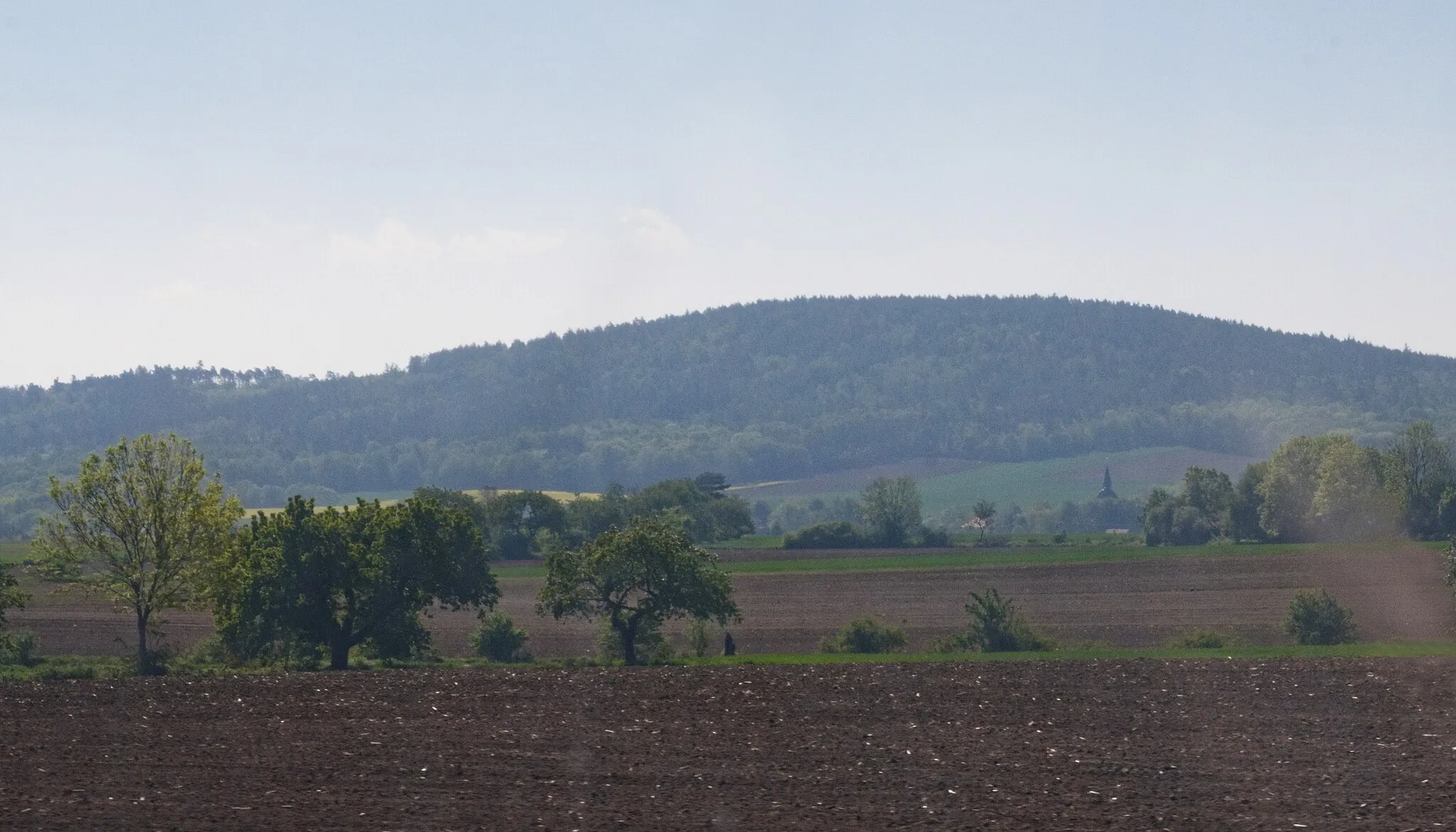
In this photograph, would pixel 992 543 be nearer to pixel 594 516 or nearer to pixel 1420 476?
pixel 1420 476

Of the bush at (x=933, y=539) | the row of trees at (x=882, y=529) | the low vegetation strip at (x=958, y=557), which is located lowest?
the low vegetation strip at (x=958, y=557)

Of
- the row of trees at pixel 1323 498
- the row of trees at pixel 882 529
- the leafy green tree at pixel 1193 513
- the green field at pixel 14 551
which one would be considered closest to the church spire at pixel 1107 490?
the row of trees at pixel 882 529

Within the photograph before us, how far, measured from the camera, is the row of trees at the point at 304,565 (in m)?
40.4

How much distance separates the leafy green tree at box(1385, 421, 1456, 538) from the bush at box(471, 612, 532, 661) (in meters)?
57.9

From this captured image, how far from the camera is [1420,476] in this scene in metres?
88.4

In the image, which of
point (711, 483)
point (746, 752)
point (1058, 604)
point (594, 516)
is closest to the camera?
point (746, 752)

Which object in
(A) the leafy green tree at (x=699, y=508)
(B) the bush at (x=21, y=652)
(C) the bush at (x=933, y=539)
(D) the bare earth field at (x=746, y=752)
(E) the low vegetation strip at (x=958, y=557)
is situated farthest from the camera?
(A) the leafy green tree at (x=699, y=508)

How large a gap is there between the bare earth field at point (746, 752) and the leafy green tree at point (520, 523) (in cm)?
5586

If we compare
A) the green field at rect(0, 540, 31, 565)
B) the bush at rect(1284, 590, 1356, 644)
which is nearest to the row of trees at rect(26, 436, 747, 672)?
the bush at rect(1284, 590, 1356, 644)

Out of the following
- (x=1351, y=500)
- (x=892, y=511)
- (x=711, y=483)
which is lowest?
(x=1351, y=500)

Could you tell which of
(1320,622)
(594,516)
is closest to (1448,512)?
(1320,622)

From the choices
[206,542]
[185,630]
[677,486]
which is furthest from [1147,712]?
[677,486]

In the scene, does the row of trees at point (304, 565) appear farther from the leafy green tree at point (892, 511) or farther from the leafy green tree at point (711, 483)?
the leafy green tree at point (711, 483)

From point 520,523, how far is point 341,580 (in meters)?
51.9
